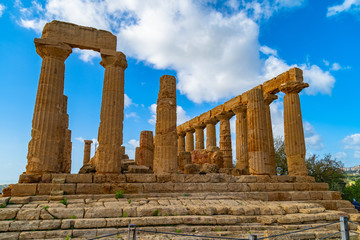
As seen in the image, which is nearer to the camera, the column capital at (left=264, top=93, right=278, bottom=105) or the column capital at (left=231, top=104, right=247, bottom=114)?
the column capital at (left=264, top=93, right=278, bottom=105)

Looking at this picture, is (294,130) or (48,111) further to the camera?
(294,130)

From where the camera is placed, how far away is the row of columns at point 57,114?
36.6 feet

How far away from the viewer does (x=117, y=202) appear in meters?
9.07

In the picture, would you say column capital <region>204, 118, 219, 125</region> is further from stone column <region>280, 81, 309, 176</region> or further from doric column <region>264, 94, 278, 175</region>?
stone column <region>280, 81, 309, 176</region>

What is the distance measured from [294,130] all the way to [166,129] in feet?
27.5

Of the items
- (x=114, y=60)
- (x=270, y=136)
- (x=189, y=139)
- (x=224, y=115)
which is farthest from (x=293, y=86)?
(x=189, y=139)

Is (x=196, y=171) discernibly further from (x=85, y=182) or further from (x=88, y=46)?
(x=88, y=46)

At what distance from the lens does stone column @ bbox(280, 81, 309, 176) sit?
52.1 feet

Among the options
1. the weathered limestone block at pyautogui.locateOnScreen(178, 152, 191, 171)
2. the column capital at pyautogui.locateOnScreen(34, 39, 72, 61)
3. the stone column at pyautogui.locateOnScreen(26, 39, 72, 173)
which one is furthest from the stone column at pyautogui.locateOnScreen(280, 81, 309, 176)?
the stone column at pyautogui.locateOnScreen(26, 39, 72, 173)

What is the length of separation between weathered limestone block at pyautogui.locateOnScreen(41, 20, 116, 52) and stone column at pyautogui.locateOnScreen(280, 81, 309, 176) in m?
10.9

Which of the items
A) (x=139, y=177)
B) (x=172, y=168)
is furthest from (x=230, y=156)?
(x=139, y=177)

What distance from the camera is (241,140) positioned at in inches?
765

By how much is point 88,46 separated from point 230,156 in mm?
14015

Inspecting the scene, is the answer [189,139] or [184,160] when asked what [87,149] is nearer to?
[189,139]
